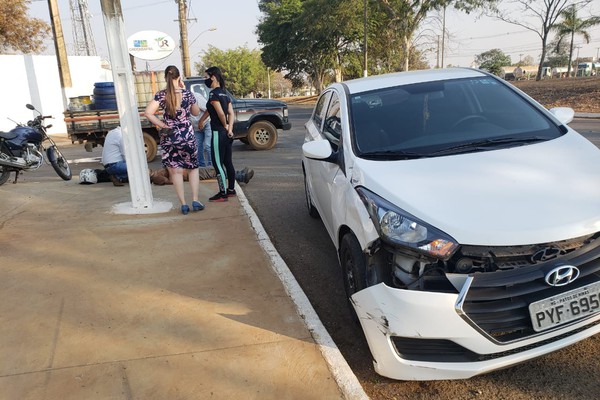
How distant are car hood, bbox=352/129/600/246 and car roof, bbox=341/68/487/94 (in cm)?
115

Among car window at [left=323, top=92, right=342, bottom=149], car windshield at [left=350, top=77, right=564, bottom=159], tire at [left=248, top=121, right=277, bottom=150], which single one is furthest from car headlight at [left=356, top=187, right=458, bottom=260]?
tire at [left=248, top=121, right=277, bottom=150]

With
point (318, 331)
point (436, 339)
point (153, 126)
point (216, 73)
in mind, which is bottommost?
point (318, 331)

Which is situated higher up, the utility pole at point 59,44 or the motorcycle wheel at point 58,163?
the utility pole at point 59,44

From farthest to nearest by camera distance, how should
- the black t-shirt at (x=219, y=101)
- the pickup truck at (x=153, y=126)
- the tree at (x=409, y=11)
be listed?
the tree at (x=409, y=11) → the pickup truck at (x=153, y=126) → the black t-shirt at (x=219, y=101)

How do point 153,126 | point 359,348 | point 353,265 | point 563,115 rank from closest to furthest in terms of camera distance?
point 353,265
point 359,348
point 563,115
point 153,126

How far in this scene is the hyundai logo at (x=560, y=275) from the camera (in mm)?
2316

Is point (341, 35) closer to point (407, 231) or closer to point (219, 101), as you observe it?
point (219, 101)

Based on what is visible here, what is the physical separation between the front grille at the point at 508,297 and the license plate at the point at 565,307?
0.03 meters

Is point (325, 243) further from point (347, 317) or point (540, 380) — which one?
point (540, 380)

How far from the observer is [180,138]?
572 centimetres

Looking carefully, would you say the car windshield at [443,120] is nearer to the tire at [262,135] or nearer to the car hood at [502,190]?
the car hood at [502,190]

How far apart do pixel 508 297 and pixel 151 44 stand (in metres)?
13.5

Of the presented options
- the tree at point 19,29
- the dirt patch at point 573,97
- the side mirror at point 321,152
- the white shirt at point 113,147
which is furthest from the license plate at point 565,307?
the tree at point 19,29

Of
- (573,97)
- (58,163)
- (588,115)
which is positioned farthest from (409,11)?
(58,163)
